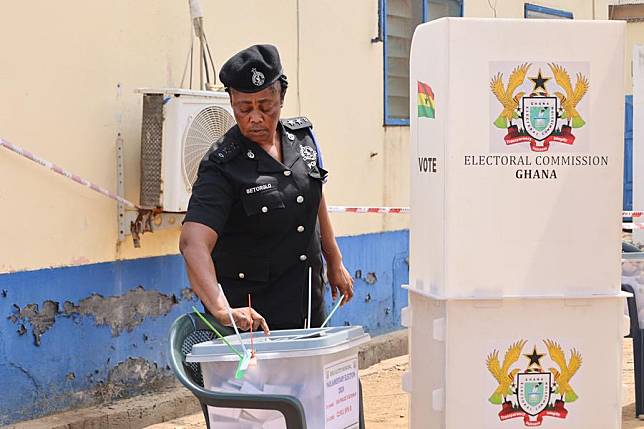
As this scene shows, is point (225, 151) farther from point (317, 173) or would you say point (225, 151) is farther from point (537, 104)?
point (537, 104)

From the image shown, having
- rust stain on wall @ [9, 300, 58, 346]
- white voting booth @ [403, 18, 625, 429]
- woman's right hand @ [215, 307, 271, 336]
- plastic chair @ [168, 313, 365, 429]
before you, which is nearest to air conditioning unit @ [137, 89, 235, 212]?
rust stain on wall @ [9, 300, 58, 346]

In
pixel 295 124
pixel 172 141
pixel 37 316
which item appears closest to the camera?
pixel 295 124

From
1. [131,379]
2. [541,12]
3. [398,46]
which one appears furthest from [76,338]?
[541,12]

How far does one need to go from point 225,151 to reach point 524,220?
4.07ft

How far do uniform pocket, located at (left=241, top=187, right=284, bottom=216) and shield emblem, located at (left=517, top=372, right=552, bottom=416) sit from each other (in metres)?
1.29

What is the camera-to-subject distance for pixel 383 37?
8961 millimetres

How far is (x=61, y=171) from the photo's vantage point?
5.88 metres

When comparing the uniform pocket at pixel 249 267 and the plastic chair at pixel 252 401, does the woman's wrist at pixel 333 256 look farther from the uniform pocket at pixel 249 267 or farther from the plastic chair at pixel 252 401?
the plastic chair at pixel 252 401

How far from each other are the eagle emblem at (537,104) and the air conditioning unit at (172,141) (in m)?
2.20

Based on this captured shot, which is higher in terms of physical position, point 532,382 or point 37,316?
point 37,316

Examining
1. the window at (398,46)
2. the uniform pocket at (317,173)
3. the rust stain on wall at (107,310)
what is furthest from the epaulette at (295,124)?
the window at (398,46)

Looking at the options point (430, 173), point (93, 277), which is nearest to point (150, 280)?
point (93, 277)

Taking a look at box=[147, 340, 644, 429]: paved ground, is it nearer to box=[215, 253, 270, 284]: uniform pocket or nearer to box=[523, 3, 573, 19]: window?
box=[215, 253, 270, 284]: uniform pocket

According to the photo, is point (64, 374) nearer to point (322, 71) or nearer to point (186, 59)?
point (186, 59)
